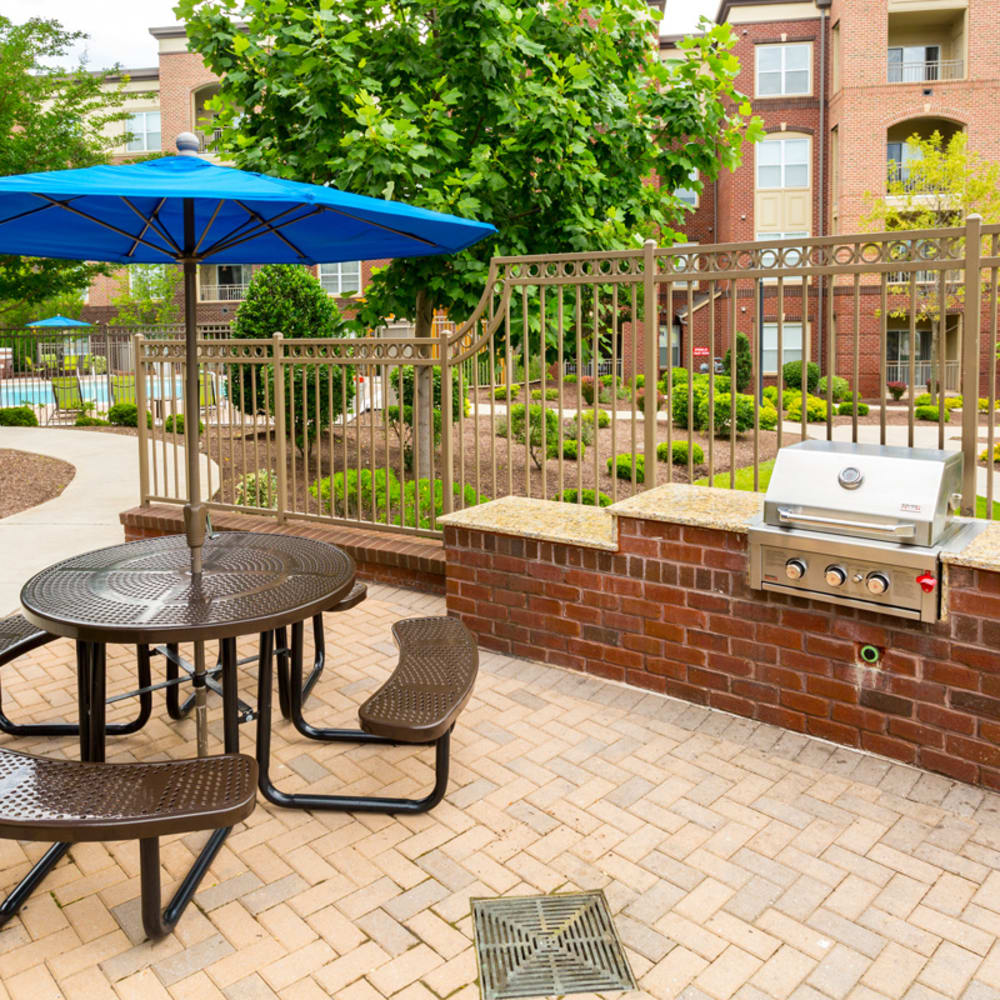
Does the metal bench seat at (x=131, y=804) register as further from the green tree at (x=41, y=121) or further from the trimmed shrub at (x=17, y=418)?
the trimmed shrub at (x=17, y=418)

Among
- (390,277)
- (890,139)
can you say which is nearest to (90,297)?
(890,139)

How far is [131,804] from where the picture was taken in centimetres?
246

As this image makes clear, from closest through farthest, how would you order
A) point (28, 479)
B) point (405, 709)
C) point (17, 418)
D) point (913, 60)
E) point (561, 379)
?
1. point (405, 709)
2. point (561, 379)
3. point (28, 479)
4. point (17, 418)
5. point (913, 60)

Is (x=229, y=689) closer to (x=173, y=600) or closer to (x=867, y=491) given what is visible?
(x=173, y=600)

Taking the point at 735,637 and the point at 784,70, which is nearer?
the point at 735,637

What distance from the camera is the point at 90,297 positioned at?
125 feet

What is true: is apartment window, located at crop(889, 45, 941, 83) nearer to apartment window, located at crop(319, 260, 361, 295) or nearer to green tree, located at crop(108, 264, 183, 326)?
apartment window, located at crop(319, 260, 361, 295)

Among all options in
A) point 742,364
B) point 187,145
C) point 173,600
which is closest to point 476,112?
point 187,145

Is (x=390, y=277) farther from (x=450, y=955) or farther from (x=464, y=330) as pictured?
(x=450, y=955)

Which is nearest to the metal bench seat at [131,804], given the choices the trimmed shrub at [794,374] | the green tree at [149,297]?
the trimmed shrub at [794,374]

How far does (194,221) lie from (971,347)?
11.0 feet

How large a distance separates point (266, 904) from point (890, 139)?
103ft

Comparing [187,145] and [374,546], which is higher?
[187,145]

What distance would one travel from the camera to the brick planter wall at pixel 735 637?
3373mm
